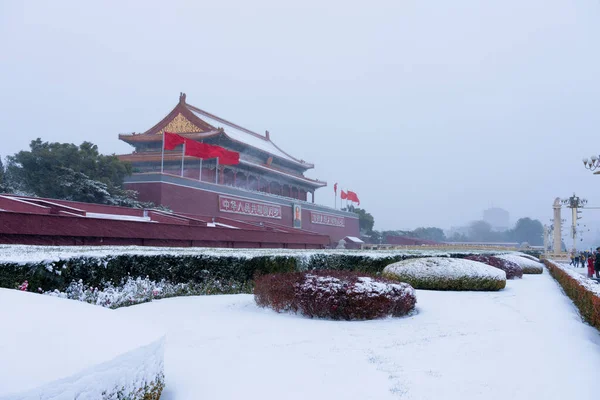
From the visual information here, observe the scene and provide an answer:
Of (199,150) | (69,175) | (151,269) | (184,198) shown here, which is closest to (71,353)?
(151,269)

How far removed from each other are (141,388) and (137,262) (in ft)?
16.1

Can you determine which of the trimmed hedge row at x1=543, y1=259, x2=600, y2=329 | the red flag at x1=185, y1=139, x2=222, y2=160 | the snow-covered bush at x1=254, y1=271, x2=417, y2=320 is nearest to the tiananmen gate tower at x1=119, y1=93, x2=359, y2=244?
the red flag at x1=185, y1=139, x2=222, y2=160

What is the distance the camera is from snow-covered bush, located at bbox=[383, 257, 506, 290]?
9414mm

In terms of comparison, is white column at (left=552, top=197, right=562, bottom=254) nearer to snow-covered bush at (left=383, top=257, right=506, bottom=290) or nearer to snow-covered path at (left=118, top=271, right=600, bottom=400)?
snow-covered bush at (left=383, top=257, right=506, bottom=290)

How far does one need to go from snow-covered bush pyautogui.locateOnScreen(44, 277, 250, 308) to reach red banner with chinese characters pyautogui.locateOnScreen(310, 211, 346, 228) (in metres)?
27.5

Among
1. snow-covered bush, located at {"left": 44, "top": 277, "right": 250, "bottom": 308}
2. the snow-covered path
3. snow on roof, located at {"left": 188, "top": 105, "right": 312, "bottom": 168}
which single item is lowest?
the snow-covered path

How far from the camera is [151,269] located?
7414mm

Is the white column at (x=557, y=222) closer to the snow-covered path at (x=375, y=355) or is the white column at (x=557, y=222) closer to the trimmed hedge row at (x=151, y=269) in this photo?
the trimmed hedge row at (x=151, y=269)

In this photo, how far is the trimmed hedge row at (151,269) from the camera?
5.52m

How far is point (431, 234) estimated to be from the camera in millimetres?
110375

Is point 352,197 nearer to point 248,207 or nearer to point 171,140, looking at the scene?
point 248,207

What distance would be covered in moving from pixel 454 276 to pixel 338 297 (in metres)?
4.38

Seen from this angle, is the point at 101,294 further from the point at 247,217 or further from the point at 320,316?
the point at 247,217

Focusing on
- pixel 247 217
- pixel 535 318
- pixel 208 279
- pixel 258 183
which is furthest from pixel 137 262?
pixel 258 183
